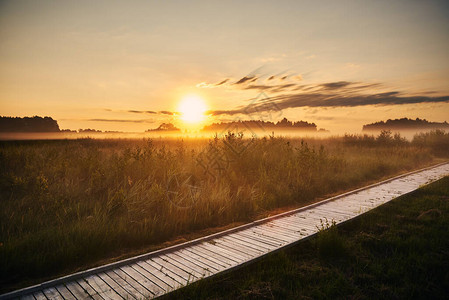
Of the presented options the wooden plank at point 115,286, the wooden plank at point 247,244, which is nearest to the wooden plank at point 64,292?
the wooden plank at point 115,286

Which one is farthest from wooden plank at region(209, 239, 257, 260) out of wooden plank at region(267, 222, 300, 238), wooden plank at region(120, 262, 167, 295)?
wooden plank at region(120, 262, 167, 295)

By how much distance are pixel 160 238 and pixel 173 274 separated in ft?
5.88

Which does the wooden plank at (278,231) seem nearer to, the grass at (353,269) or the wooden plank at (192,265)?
the grass at (353,269)

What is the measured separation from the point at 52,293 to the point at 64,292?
125mm

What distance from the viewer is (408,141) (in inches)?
892

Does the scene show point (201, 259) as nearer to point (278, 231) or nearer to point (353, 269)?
point (278, 231)

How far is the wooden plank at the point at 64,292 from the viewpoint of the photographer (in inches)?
117

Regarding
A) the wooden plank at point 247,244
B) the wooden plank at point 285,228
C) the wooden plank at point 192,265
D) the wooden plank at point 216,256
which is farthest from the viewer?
the wooden plank at point 285,228

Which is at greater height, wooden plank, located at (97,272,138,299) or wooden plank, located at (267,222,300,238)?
wooden plank, located at (97,272,138,299)

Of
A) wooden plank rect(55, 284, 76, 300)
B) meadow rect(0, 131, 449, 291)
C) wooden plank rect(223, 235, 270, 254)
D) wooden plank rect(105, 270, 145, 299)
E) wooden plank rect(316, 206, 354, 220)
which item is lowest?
wooden plank rect(316, 206, 354, 220)

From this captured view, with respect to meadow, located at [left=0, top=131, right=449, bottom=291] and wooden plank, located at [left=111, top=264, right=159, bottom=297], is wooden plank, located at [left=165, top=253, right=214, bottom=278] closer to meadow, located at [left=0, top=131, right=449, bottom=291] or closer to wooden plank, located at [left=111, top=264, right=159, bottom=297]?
wooden plank, located at [left=111, top=264, right=159, bottom=297]

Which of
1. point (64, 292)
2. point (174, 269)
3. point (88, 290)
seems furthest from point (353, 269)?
point (64, 292)

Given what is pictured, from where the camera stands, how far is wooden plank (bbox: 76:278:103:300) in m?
2.98

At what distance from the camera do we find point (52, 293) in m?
3.05
